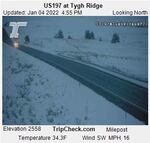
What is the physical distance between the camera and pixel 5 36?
13.3 ft

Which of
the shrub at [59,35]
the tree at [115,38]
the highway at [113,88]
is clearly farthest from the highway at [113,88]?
the tree at [115,38]

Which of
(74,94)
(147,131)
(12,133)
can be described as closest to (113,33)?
(74,94)

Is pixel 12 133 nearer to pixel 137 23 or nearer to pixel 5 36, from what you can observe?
pixel 5 36

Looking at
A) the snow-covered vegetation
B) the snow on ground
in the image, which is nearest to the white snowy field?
the snow-covered vegetation

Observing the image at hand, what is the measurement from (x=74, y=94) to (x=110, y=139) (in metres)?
0.49

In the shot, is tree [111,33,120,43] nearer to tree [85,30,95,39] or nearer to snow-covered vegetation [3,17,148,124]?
snow-covered vegetation [3,17,148,124]

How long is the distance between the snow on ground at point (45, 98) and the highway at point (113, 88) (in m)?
0.05

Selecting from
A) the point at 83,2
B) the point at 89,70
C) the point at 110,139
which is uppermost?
the point at 83,2

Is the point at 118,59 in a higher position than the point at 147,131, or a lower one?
higher

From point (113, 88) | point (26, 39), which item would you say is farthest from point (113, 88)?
point (26, 39)

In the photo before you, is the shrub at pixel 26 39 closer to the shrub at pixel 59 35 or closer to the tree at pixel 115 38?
the shrub at pixel 59 35

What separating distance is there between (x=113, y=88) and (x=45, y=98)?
0.59 meters

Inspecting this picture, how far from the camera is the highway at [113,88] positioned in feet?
13.0

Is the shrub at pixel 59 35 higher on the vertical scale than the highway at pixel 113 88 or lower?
higher
